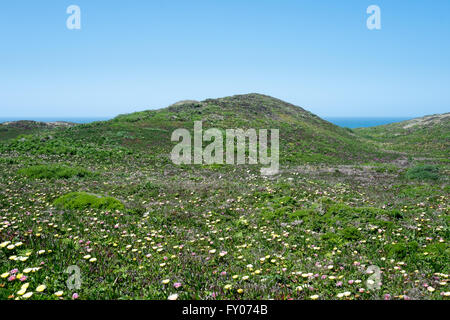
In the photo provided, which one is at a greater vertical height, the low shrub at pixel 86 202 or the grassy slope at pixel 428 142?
the grassy slope at pixel 428 142

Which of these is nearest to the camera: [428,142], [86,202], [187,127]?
[86,202]

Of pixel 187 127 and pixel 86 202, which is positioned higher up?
pixel 187 127

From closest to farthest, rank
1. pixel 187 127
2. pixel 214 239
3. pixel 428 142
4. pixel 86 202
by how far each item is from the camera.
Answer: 1. pixel 214 239
2. pixel 86 202
3. pixel 187 127
4. pixel 428 142

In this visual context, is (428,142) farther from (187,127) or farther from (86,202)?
(86,202)

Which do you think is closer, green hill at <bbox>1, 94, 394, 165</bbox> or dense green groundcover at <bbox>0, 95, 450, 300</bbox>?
dense green groundcover at <bbox>0, 95, 450, 300</bbox>

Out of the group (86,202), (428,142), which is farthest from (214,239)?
(428,142)

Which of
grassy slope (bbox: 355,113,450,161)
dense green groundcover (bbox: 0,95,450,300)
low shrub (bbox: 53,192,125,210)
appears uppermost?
grassy slope (bbox: 355,113,450,161)

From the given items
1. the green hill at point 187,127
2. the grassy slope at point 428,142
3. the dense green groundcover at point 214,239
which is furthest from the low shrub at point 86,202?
the grassy slope at point 428,142

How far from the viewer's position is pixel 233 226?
9.51 meters

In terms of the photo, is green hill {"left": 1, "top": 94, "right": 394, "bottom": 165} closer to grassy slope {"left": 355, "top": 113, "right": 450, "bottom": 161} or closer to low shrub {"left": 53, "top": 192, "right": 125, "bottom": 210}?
grassy slope {"left": 355, "top": 113, "right": 450, "bottom": 161}

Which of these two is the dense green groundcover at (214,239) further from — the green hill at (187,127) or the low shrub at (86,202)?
the green hill at (187,127)

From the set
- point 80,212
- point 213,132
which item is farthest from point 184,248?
point 213,132

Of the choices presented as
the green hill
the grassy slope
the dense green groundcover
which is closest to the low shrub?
the dense green groundcover

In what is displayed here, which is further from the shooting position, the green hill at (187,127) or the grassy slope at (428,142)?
the grassy slope at (428,142)
